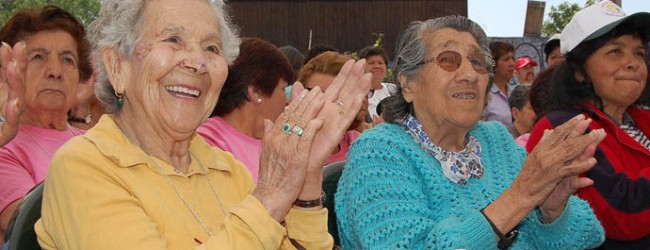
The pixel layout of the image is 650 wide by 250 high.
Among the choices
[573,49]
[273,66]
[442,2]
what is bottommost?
[442,2]

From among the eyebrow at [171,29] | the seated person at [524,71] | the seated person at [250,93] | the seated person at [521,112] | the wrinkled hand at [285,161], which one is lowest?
the seated person at [524,71]

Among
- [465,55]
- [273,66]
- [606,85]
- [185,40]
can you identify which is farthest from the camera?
[273,66]

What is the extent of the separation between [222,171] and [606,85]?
5.88ft

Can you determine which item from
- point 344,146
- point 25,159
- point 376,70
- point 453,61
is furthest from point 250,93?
point 376,70

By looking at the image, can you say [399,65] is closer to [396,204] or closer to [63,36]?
[396,204]

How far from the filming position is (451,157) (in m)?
2.94

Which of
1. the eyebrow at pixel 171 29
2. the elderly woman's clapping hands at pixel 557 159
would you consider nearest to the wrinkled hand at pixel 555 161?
the elderly woman's clapping hands at pixel 557 159

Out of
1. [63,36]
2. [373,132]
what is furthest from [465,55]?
[63,36]

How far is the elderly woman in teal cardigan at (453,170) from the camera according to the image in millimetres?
2590

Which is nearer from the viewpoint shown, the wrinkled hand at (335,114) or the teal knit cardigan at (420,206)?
the wrinkled hand at (335,114)

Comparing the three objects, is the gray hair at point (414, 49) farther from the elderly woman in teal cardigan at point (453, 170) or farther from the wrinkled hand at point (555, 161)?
the wrinkled hand at point (555, 161)

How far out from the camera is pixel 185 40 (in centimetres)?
236

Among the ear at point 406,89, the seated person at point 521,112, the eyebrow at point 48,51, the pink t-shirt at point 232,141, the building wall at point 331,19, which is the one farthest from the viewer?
the building wall at point 331,19

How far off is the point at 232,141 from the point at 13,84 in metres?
1.39
